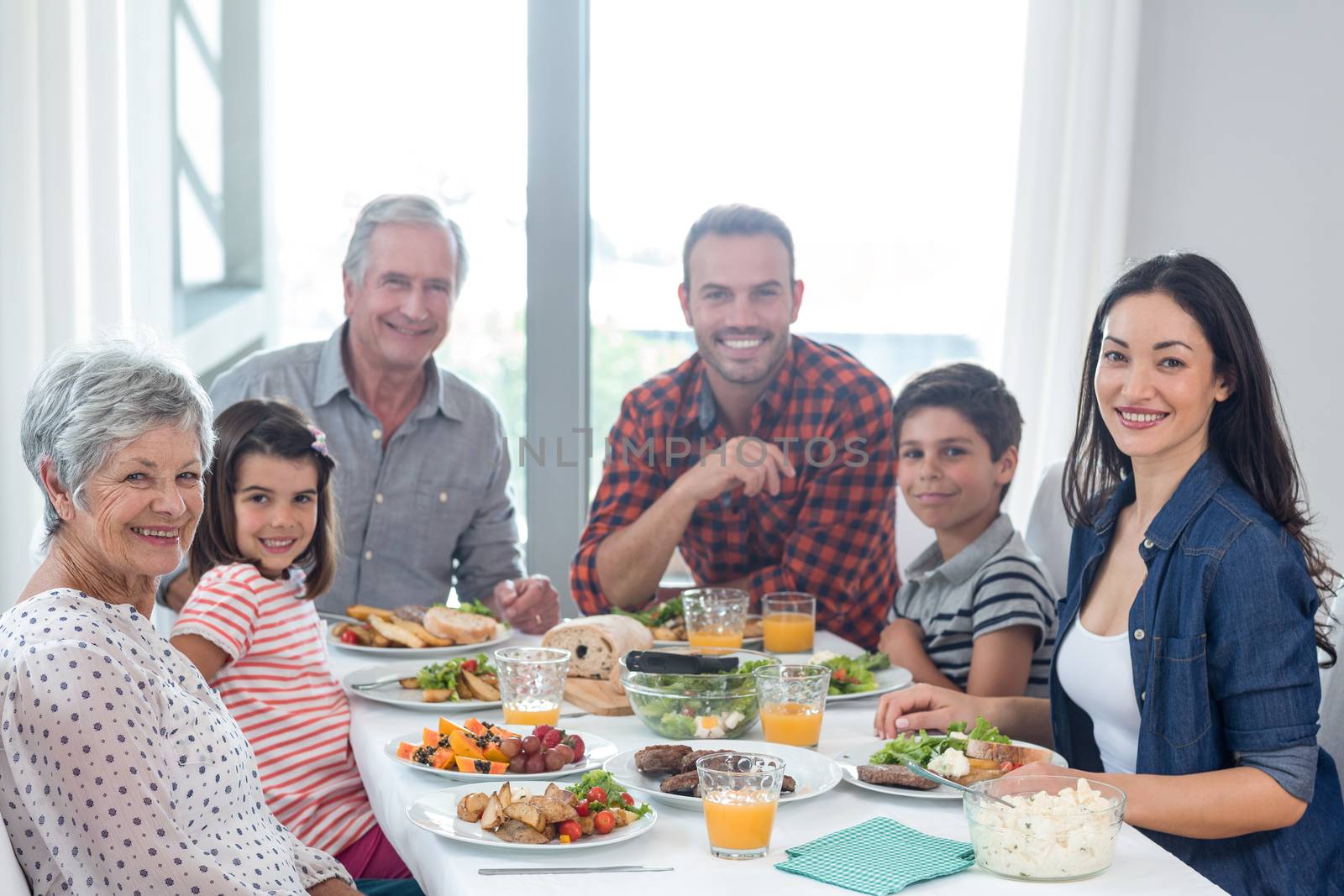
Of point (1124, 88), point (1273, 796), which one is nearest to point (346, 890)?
point (1273, 796)

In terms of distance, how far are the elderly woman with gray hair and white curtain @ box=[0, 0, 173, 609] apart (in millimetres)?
2112

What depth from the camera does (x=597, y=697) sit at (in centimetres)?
192

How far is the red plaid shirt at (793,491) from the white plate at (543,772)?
43.4 inches

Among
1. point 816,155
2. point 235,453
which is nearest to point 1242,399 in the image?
point 235,453

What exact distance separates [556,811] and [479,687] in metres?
0.63

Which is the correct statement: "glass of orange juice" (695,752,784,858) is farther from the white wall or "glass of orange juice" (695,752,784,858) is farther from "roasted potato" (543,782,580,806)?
the white wall

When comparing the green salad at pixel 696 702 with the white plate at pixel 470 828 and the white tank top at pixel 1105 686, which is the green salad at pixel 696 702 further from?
the white tank top at pixel 1105 686

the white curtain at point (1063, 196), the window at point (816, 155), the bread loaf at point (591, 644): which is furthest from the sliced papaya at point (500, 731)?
the white curtain at point (1063, 196)

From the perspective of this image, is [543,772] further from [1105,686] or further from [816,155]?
[816,155]

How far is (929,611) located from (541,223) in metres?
1.92

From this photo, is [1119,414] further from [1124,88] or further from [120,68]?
[120,68]

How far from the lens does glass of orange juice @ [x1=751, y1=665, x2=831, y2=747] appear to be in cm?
167

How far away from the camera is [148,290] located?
361cm

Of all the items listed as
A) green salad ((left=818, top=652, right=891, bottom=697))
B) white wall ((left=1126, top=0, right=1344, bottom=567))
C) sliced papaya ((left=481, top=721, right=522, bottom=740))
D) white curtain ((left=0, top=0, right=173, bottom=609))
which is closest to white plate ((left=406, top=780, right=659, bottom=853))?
sliced papaya ((left=481, top=721, right=522, bottom=740))
